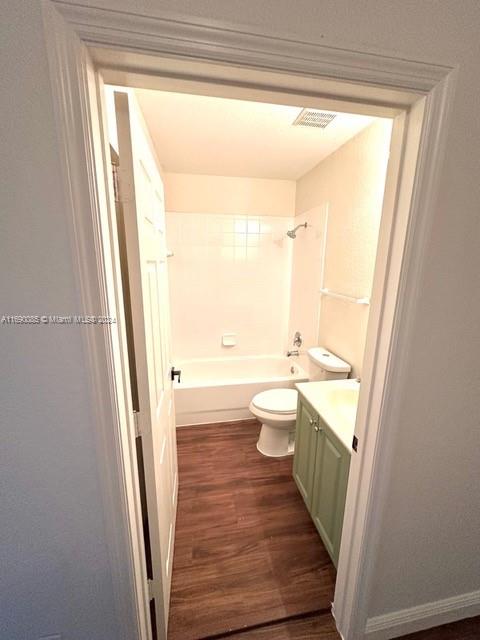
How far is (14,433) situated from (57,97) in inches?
31.7

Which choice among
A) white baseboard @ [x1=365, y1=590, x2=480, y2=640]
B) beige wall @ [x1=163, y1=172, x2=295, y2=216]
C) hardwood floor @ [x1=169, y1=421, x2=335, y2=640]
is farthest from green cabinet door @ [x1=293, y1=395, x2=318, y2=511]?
beige wall @ [x1=163, y1=172, x2=295, y2=216]

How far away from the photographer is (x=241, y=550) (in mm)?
1438

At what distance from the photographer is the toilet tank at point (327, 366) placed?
188 centimetres

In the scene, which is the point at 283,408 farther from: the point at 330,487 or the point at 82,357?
the point at 82,357

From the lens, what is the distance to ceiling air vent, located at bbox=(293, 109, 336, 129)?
1.45 meters

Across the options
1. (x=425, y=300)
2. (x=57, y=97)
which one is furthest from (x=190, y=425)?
(x=57, y=97)

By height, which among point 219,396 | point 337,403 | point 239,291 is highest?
point 239,291

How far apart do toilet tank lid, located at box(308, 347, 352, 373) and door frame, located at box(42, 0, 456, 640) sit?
3.30 ft

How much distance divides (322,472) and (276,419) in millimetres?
626

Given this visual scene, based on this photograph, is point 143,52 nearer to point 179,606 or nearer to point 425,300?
point 425,300

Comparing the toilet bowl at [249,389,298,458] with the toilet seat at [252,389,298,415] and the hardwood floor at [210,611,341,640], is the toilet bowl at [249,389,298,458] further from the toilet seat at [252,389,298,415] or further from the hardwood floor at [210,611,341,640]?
the hardwood floor at [210,611,341,640]

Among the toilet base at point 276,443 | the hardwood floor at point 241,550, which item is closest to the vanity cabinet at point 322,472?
→ the hardwood floor at point 241,550

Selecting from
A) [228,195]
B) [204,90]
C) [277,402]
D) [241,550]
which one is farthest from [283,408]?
[228,195]

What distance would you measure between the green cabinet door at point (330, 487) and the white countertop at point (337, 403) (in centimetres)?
4
